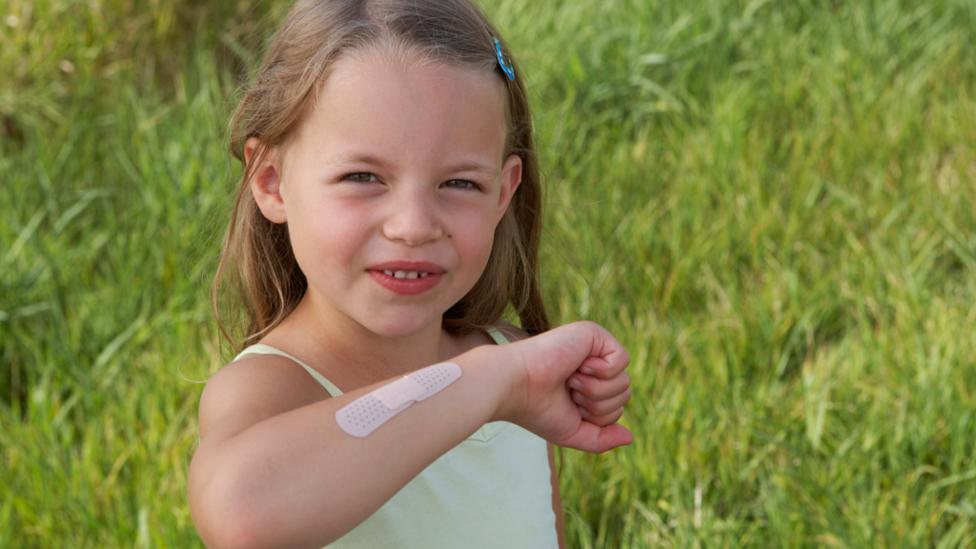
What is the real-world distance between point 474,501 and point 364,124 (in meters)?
0.53

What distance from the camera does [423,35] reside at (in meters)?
1.59

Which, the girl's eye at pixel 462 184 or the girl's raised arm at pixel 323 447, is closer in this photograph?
the girl's raised arm at pixel 323 447

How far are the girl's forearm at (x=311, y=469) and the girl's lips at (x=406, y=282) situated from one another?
0.25 meters

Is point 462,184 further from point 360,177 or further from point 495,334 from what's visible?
point 495,334

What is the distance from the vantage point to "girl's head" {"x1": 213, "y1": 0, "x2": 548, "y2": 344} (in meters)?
1.56

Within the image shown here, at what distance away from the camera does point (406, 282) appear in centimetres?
155

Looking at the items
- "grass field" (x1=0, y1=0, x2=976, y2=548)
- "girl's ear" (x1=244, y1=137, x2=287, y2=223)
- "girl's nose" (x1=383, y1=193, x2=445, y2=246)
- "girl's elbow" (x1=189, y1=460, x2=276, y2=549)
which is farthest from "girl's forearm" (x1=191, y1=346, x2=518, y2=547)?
"grass field" (x1=0, y1=0, x2=976, y2=548)

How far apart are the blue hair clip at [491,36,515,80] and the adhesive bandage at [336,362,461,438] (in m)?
0.48

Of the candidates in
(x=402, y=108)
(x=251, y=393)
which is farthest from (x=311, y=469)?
(x=402, y=108)

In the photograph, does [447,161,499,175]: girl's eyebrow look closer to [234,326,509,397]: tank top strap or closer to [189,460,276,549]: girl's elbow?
[234,326,509,397]: tank top strap

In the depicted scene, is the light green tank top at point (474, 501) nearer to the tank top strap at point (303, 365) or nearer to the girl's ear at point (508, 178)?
the tank top strap at point (303, 365)

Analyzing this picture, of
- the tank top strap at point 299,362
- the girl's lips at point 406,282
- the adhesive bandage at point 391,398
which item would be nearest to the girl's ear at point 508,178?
the girl's lips at point 406,282

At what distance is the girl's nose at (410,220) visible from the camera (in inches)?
58.4

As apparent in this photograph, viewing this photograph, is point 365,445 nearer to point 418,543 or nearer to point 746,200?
point 418,543
